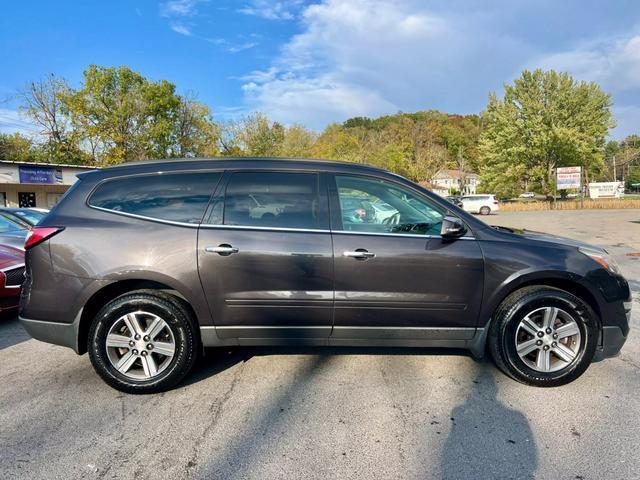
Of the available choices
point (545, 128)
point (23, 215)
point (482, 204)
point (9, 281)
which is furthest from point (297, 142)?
point (9, 281)

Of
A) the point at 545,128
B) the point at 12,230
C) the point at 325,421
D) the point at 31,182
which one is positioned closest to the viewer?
the point at 325,421

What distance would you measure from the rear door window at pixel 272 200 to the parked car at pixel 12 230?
419 centimetres

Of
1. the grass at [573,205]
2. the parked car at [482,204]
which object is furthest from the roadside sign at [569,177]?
the parked car at [482,204]

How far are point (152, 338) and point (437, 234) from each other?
247 cm

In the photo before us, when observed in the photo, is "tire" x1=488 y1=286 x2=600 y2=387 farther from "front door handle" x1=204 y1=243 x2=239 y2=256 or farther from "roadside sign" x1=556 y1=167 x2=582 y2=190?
"roadside sign" x1=556 y1=167 x2=582 y2=190

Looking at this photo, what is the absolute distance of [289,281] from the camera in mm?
3012

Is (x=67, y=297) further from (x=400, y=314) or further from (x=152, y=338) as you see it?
(x=400, y=314)

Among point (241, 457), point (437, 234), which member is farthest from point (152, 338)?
point (437, 234)

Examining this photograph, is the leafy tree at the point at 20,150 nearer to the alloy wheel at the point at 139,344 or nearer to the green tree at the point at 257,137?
the green tree at the point at 257,137

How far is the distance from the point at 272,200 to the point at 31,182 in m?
28.3

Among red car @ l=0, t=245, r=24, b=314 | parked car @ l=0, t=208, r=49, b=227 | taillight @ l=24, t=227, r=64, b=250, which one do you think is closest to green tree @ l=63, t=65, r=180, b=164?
parked car @ l=0, t=208, r=49, b=227

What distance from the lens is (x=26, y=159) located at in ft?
119

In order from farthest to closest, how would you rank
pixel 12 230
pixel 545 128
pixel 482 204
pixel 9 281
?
pixel 545 128, pixel 482 204, pixel 12 230, pixel 9 281

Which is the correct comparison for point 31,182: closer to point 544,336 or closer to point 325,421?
point 325,421
